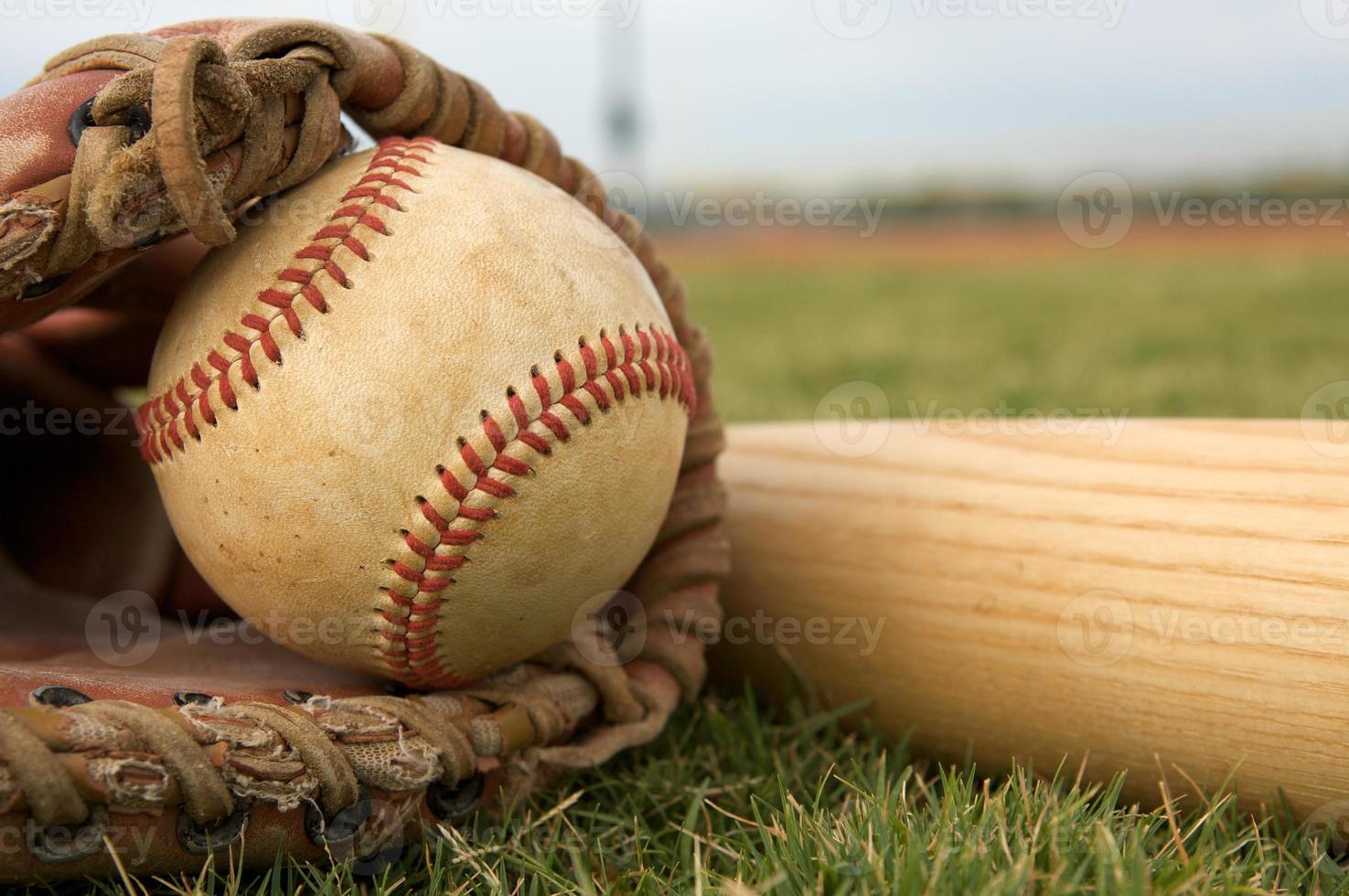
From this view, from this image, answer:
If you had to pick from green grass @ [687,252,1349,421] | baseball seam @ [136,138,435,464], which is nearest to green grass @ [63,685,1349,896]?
baseball seam @ [136,138,435,464]

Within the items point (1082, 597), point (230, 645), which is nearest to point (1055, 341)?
point (1082, 597)

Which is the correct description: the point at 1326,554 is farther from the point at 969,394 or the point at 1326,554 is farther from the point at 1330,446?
the point at 969,394

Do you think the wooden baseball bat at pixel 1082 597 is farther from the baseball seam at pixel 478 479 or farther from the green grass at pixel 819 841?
the baseball seam at pixel 478 479

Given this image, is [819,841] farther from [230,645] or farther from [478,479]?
[230,645]

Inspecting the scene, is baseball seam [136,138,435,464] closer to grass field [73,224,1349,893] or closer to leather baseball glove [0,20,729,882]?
leather baseball glove [0,20,729,882]

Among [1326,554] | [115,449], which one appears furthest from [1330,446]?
[115,449]

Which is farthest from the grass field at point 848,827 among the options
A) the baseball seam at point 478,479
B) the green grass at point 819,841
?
the baseball seam at point 478,479

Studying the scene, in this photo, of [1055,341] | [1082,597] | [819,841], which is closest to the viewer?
[819,841]
